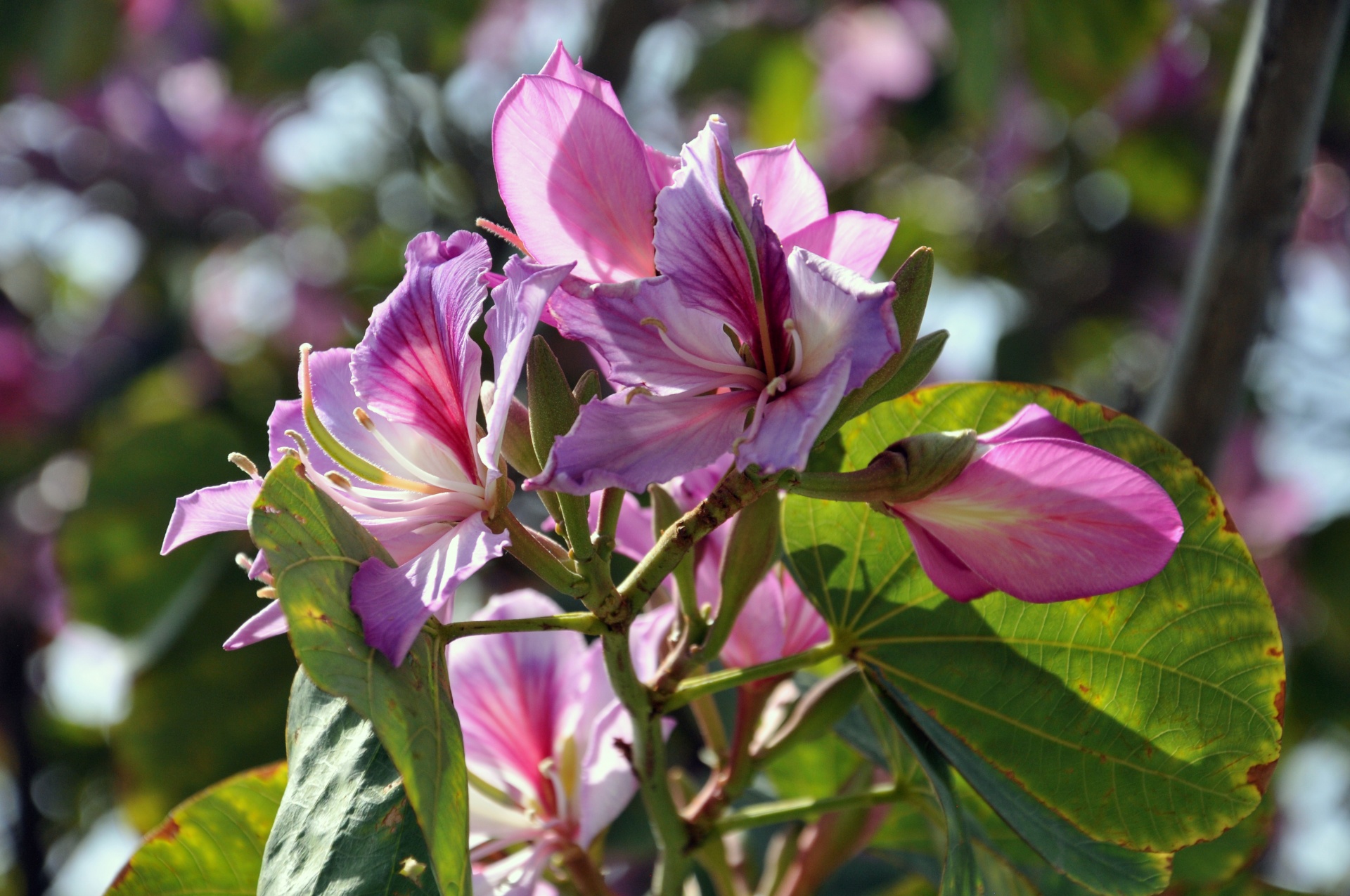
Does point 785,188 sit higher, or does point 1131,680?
point 785,188

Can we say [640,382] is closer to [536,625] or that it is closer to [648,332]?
[648,332]

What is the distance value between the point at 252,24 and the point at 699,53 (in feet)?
4.61

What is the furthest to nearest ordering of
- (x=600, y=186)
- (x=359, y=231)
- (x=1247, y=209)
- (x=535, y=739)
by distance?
(x=359, y=231), (x=1247, y=209), (x=535, y=739), (x=600, y=186)

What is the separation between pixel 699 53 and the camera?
342 cm

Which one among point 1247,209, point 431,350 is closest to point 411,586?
point 431,350

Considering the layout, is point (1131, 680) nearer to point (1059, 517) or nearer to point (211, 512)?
point (1059, 517)

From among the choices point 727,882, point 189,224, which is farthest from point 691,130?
point 727,882

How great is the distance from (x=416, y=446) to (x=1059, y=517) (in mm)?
406

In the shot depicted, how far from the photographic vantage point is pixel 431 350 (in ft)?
2.42

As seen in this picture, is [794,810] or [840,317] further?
[794,810]

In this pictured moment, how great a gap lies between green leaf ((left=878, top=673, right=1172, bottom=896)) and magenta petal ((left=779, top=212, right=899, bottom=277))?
1.01 ft

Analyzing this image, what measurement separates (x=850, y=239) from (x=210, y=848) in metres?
0.67

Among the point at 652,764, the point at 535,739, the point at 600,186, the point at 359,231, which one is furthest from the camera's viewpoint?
the point at 359,231

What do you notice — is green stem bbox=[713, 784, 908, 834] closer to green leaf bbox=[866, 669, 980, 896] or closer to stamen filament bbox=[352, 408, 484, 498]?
green leaf bbox=[866, 669, 980, 896]
